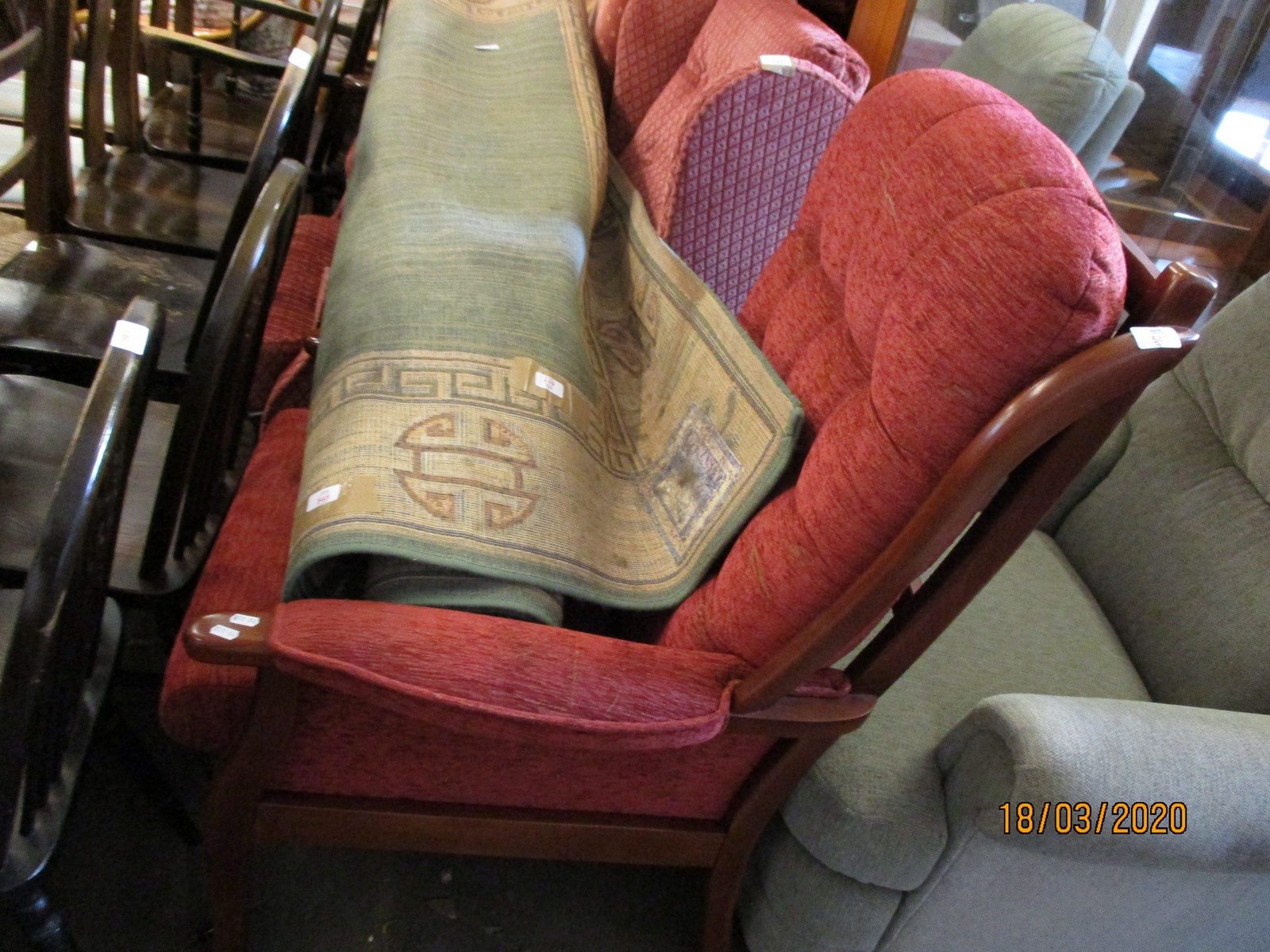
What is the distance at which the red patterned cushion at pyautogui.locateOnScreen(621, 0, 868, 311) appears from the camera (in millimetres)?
1460

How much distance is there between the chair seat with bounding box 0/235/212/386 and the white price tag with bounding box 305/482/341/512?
382mm

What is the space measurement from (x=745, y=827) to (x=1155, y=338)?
2.25 feet

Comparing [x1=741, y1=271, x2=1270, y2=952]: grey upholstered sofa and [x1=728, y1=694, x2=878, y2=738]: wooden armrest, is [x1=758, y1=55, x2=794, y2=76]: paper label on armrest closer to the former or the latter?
[x1=741, y1=271, x2=1270, y2=952]: grey upholstered sofa

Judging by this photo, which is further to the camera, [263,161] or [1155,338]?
[263,161]

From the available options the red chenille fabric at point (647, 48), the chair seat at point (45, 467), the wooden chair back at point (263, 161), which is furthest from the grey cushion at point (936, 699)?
the red chenille fabric at point (647, 48)

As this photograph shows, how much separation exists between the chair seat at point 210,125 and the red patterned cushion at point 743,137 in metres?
0.85

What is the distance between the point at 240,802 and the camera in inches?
39.4

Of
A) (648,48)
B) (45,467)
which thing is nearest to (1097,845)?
(45,467)

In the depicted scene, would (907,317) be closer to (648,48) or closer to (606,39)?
(648,48)

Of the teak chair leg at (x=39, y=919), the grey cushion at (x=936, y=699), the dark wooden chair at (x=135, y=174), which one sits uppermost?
the dark wooden chair at (x=135, y=174)

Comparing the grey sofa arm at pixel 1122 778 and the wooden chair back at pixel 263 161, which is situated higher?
the wooden chair back at pixel 263 161

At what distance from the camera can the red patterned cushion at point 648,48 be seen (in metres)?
1.86

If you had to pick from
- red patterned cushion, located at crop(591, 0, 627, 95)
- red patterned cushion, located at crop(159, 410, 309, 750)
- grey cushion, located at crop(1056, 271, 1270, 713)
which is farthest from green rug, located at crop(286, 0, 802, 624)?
grey cushion, located at crop(1056, 271, 1270, 713)

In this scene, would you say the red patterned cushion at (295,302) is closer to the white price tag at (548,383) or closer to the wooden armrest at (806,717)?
the white price tag at (548,383)
